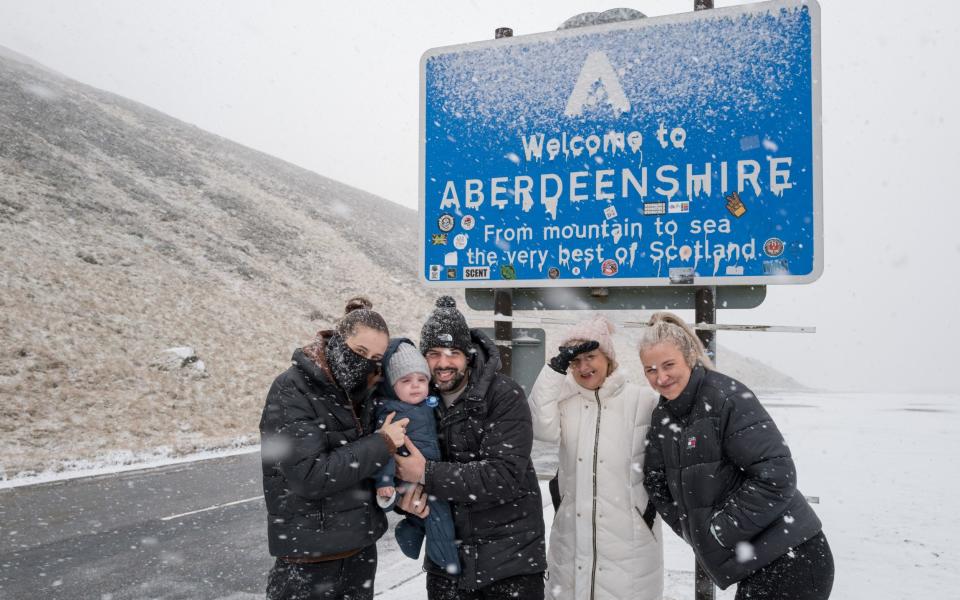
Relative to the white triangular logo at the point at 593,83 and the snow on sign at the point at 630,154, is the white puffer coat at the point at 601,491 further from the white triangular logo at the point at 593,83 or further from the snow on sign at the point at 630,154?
the white triangular logo at the point at 593,83

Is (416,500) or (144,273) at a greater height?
(144,273)

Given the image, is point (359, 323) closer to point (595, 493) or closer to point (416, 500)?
point (416, 500)

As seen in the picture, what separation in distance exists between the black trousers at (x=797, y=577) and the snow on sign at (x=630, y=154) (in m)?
1.67

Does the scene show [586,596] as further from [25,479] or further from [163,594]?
[25,479]

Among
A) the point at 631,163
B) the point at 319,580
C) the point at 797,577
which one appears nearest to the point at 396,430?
the point at 319,580

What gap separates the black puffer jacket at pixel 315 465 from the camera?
2.58 meters

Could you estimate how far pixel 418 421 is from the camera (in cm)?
284

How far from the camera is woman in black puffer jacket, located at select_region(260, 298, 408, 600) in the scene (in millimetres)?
2590

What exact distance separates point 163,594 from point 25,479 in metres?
7.06

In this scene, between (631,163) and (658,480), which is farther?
(631,163)

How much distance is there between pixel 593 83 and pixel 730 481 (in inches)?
105

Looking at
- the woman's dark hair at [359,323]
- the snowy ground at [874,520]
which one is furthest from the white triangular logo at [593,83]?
the snowy ground at [874,520]

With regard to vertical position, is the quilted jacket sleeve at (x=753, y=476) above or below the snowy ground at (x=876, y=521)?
above

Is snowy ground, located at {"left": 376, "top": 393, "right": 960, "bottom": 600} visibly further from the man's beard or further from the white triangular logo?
the white triangular logo
